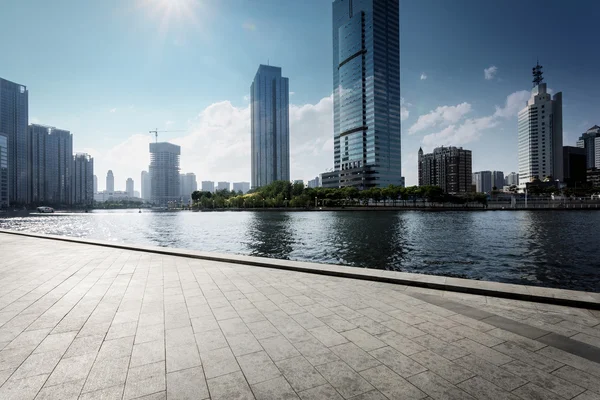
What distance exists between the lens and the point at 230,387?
166 inches

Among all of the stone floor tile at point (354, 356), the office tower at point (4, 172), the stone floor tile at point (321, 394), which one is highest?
the office tower at point (4, 172)

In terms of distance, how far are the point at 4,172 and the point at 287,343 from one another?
244 m

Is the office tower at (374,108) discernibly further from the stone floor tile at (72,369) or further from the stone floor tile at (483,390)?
the stone floor tile at (72,369)

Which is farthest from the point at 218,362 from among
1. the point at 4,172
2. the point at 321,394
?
the point at 4,172

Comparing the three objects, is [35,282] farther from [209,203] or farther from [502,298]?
[209,203]

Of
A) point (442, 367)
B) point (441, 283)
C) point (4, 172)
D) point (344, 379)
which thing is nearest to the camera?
point (344, 379)

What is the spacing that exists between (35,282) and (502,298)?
14.3m

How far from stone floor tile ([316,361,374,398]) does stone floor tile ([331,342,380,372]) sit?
135 mm

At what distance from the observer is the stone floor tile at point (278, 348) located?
5.11 metres

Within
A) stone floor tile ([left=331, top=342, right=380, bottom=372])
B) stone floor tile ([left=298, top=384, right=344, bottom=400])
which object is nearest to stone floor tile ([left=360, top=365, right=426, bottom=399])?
stone floor tile ([left=331, top=342, right=380, bottom=372])

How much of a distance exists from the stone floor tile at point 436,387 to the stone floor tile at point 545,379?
118 cm

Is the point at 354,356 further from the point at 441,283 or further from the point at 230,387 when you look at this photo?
the point at 441,283

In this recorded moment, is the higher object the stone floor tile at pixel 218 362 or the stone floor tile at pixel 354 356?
the stone floor tile at pixel 218 362

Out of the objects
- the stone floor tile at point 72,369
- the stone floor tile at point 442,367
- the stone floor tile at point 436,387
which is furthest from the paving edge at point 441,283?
the stone floor tile at point 72,369
